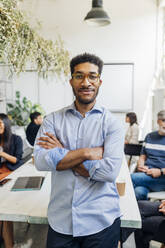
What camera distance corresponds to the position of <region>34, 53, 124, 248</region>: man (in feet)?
3.83

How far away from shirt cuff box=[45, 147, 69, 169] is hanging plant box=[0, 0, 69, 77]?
79 centimetres

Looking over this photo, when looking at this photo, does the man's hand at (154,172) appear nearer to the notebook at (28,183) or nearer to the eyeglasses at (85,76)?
the notebook at (28,183)

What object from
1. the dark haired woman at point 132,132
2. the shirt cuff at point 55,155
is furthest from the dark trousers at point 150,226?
the dark haired woman at point 132,132

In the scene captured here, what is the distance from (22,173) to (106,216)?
1.32 m

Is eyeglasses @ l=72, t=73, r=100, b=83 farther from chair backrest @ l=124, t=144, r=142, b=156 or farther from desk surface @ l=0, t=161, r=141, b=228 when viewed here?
chair backrest @ l=124, t=144, r=142, b=156

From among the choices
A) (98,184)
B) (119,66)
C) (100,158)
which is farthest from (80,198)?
(119,66)

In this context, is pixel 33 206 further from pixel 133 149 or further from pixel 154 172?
pixel 133 149

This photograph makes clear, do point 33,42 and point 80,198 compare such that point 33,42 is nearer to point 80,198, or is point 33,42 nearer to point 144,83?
point 80,198

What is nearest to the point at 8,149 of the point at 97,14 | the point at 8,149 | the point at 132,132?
the point at 8,149

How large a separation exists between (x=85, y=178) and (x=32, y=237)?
158 centimetres

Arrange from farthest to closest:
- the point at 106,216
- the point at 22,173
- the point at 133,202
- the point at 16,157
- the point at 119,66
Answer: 1. the point at 119,66
2. the point at 16,157
3. the point at 22,173
4. the point at 133,202
5. the point at 106,216

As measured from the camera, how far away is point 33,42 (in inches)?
79.4

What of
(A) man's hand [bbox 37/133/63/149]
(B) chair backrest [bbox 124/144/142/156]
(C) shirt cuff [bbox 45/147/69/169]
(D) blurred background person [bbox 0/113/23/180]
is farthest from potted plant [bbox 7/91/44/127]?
(C) shirt cuff [bbox 45/147/69/169]

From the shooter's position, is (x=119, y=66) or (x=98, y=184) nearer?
(x=98, y=184)
